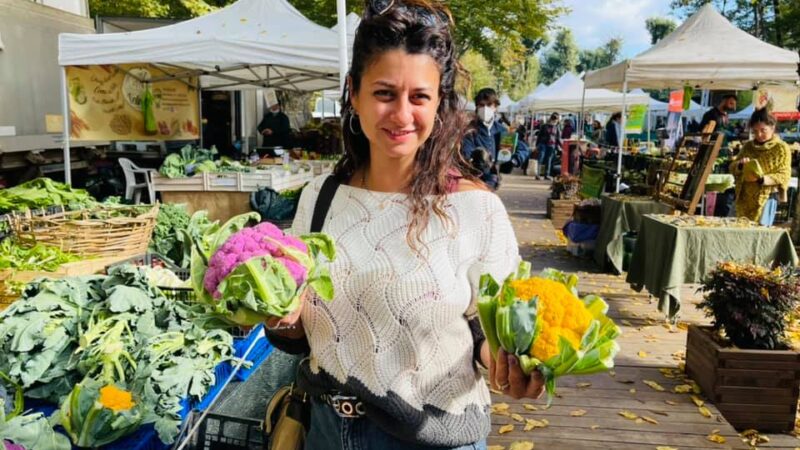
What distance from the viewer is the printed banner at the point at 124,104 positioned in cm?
734

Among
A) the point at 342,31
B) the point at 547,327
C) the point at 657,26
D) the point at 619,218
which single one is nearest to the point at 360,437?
the point at 547,327

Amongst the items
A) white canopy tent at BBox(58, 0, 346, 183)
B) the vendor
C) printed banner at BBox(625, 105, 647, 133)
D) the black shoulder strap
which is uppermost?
white canopy tent at BBox(58, 0, 346, 183)

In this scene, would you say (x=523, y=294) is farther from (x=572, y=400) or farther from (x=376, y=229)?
(x=572, y=400)

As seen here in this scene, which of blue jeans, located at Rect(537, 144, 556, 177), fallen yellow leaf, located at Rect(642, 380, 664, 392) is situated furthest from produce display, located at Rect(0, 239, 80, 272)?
blue jeans, located at Rect(537, 144, 556, 177)

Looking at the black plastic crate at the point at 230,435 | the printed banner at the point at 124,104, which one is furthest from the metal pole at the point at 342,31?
the printed banner at the point at 124,104

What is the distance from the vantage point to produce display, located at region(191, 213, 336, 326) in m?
1.33

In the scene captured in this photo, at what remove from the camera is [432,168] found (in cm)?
162

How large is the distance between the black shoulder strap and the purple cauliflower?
18cm

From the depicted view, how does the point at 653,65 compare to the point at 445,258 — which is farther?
the point at 653,65

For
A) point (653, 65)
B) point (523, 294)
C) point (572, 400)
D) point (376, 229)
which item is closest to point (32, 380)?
point (376, 229)

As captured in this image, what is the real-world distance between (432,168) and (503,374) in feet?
1.90

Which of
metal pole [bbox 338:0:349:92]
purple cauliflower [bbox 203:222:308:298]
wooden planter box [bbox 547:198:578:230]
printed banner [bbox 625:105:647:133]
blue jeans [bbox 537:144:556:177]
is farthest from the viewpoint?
blue jeans [bbox 537:144:556:177]

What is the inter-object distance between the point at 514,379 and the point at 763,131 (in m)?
7.13

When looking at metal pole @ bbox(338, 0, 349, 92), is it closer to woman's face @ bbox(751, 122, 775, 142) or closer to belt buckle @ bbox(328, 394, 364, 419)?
belt buckle @ bbox(328, 394, 364, 419)
